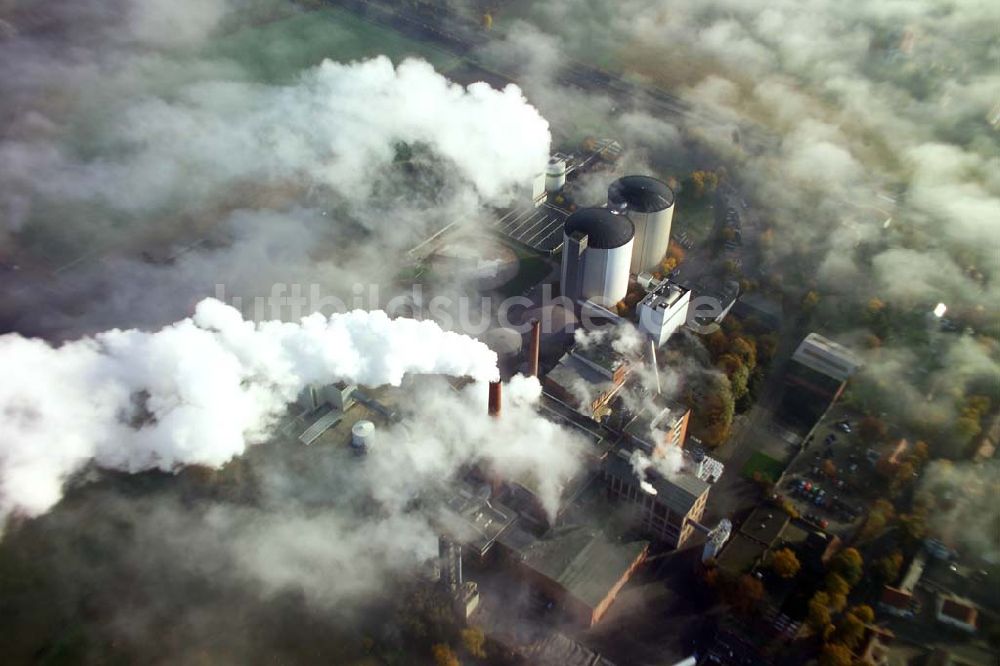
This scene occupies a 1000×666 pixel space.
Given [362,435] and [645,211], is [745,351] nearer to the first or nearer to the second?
[645,211]

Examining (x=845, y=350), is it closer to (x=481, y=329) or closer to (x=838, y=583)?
(x=838, y=583)

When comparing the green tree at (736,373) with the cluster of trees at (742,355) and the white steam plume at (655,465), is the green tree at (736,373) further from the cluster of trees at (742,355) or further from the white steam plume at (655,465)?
the white steam plume at (655,465)

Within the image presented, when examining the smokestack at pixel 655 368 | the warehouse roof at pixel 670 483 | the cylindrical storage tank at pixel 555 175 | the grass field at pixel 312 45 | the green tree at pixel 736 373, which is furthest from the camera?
the grass field at pixel 312 45

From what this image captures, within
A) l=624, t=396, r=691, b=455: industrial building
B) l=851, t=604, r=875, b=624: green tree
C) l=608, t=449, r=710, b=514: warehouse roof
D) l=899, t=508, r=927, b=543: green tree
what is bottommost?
l=851, t=604, r=875, b=624: green tree

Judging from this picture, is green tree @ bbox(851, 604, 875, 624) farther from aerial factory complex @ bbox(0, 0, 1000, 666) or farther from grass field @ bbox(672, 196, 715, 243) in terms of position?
grass field @ bbox(672, 196, 715, 243)

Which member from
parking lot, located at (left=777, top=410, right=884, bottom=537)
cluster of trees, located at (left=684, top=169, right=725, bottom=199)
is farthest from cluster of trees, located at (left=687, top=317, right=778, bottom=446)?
cluster of trees, located at (left=684, top=169, right=725, bottom=199)

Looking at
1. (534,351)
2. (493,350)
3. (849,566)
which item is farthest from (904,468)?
(493,350)

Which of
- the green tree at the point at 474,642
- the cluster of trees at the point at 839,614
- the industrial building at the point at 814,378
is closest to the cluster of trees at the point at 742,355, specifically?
the industrial building at the point at 814,378
